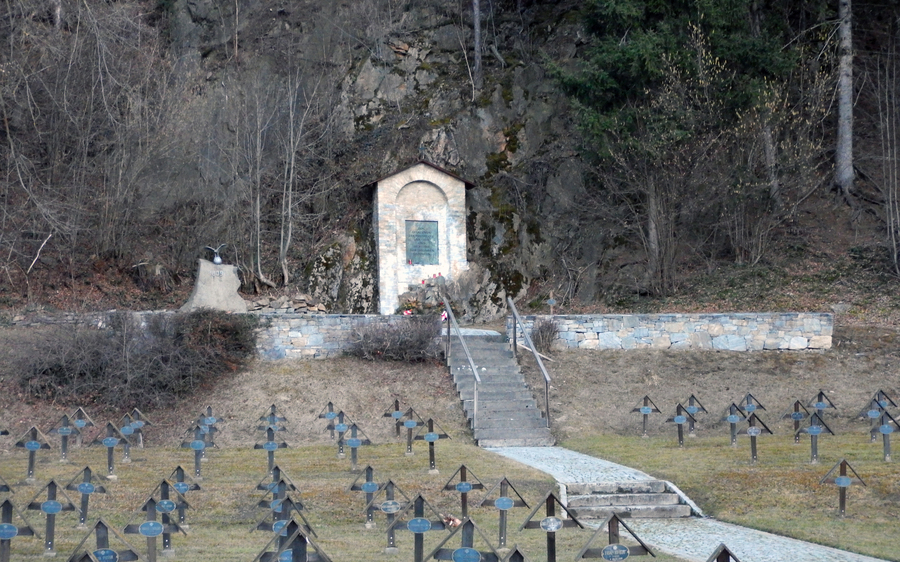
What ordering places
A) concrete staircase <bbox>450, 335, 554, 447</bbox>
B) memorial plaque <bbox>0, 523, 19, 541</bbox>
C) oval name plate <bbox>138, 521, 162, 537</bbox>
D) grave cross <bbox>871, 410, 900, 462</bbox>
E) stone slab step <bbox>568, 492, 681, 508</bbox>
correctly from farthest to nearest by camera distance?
1. concrete staircase <bbox>450, 335, 554, 447</bbox>
2. grave cross <bbox>871, 410, 900, 462</bbox>
3. stone slab step <bbox>568, 492, 681, 508</bbox>
4. memorial plaque <bbox>0, 523, 19, 541</bbox>
5. oval name plate <bbox>138, 521, 162, 537</bbox>

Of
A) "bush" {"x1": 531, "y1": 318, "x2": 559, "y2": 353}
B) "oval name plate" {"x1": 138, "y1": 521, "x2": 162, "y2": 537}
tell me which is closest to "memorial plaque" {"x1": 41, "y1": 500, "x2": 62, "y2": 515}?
"oval name plate" {"x1": 138, "y1": 521, "x2": 162, "y2": 537}

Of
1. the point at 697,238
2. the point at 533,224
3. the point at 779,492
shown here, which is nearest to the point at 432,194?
the point at 533,224

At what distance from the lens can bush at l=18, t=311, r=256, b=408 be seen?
48.5 feet

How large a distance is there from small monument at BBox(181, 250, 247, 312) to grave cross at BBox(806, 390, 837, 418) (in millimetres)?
11239

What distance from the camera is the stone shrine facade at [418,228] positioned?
69.8 ft

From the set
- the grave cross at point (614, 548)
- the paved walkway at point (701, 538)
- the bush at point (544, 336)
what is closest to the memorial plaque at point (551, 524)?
the grave cross at point (614, 548)

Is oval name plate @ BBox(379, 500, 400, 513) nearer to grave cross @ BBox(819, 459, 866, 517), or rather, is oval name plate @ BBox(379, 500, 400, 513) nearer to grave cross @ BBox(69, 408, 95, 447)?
grave cross @ BBox(819, 459, 866, 517)

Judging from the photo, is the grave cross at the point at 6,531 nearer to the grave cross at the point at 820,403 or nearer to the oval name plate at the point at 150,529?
the oval name plate at the point at 150,529

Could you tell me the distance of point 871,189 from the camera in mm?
22031

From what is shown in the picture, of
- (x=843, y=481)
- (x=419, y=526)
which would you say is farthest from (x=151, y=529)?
(x=843, y=481)

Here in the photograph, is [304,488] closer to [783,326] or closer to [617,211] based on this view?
[783,326]

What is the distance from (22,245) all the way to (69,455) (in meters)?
9.40

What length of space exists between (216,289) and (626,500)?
11.2 meters

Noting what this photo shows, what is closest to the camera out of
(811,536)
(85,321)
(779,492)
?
(811,536)
